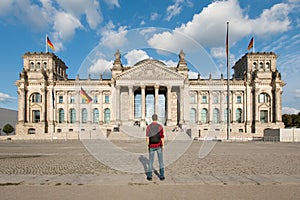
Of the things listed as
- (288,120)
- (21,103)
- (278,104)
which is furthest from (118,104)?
(288,120)

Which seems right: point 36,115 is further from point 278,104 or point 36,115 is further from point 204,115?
point 278,104

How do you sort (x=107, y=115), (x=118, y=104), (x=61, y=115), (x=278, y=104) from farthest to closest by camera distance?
(x=107, y=115) < (x=61, y=115) < (x=278, y=104) < (x=118, y=104)

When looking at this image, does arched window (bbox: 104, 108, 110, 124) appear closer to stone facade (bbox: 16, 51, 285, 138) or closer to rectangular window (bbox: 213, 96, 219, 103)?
stone facade (bbox: 16, 51, 285, 138)

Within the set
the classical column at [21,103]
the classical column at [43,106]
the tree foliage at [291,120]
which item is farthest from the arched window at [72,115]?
the tree foliage at [291,120]

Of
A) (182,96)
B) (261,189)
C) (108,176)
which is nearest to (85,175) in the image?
(108,176)

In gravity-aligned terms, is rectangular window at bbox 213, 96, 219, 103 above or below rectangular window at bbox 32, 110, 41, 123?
above

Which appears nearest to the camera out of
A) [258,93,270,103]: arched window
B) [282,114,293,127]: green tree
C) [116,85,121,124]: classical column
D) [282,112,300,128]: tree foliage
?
[116,85,121,124]: classical column

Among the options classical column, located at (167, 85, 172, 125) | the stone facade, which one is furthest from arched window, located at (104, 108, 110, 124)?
classical column, located at (167, 85, 172, 125)

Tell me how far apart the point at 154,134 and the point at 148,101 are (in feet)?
244

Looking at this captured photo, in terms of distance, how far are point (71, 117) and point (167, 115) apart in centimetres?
3108

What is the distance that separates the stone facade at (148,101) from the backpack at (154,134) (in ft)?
209

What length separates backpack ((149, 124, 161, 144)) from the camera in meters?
9.99

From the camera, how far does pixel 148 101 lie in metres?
84.4

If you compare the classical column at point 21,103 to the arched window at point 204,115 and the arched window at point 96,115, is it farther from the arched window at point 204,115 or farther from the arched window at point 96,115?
the arched window at point 204,115
